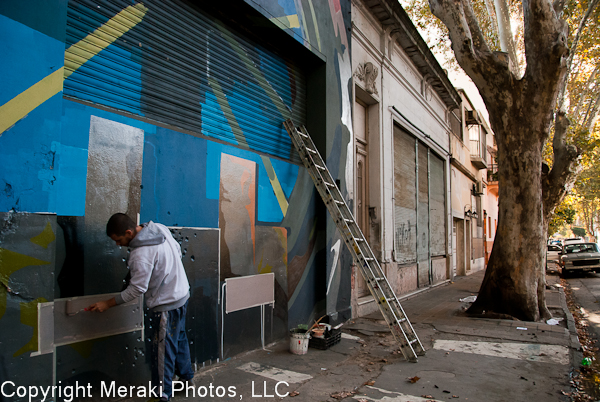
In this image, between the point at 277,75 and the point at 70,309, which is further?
the point at 277,75

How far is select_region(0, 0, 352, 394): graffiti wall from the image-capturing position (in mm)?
2979

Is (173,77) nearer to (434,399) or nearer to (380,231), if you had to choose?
(434,399)

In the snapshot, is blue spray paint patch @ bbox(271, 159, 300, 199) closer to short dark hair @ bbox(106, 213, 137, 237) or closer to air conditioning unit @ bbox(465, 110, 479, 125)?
short dark hair @ bbox(106, 213, 137, 237)

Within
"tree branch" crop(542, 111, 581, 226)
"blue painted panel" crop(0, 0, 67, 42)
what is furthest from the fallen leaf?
"tree branch" crop(542, 111, 581, 226)

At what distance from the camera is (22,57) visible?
3004 millimetres

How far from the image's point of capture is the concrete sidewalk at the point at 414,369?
405 cm

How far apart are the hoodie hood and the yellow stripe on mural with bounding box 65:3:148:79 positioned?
1.59m

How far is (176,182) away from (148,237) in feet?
3.43

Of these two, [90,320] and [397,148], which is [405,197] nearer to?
[397,148]

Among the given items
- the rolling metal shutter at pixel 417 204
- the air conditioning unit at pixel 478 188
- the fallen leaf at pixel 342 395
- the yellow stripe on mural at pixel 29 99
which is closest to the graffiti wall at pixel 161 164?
the yellow stripe on mural at pixel 29 99

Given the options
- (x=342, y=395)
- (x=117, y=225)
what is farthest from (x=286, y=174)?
(x=342, y=395)

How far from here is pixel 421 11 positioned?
13.6 meters

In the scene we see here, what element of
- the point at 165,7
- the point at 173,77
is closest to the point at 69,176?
the point at 173,77

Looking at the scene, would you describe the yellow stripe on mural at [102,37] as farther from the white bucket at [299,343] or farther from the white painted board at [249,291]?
the white bucket at [299,343]
